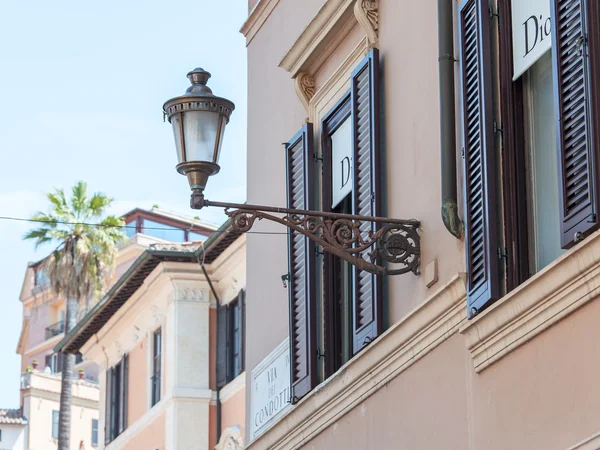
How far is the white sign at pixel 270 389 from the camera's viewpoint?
1183 cm

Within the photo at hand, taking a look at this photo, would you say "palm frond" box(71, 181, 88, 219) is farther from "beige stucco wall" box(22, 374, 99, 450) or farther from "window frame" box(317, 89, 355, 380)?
"window frame" box(317, 89, 355, 380)

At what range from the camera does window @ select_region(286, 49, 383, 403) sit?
10.1m

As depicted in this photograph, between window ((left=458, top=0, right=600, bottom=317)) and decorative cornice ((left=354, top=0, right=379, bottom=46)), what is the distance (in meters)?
1.96

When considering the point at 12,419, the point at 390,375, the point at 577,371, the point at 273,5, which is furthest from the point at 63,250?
the point at 577,371

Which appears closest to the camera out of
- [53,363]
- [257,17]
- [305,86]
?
[305,86]

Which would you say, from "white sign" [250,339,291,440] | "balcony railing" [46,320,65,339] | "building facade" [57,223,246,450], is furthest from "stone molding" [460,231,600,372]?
"balcony railing" [46,320,65,339]

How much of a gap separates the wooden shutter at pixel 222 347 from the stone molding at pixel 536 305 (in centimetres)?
1761

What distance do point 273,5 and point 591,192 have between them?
7.11 m

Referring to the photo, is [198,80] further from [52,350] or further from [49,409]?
[52,350]

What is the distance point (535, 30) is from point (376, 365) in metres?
2.68

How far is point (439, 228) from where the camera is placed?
9.18 meters

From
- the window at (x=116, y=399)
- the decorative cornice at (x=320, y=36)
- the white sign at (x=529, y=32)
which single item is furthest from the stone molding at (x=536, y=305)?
the window at (x=116, y=399)

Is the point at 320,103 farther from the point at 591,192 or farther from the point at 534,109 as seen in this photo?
the point at 591,192

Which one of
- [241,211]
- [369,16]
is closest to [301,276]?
[369,16]
